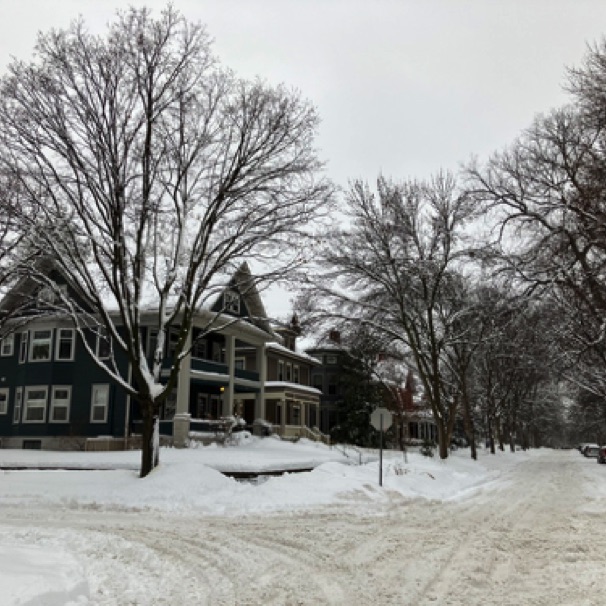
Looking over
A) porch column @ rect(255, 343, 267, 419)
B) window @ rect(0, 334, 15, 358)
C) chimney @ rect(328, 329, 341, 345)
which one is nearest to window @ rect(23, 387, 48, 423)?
→ window @ rect(0, 334, 15, 358)

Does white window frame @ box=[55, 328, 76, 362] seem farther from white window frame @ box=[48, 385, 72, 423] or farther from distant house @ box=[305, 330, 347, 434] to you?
distant house @ box=[305, 330, 347, 434]

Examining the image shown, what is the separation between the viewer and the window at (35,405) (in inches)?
1224

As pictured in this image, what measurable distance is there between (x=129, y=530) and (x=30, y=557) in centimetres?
370

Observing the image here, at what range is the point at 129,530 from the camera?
11.0 metres

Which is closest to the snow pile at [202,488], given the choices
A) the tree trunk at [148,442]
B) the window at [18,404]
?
the tree trunk at [148,442]

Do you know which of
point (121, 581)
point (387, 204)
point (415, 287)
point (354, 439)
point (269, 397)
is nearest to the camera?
point (121, 581)

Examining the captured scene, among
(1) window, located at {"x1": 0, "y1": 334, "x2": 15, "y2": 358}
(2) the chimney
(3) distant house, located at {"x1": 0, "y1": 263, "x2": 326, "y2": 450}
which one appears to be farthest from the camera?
(1) window, located at {"x1": 0, "y1": 334, "x2": 15, "y2": 358}

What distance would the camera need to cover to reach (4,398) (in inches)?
1293

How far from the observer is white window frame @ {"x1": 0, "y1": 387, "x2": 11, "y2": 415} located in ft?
107

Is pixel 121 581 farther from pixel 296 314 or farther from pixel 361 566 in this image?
pixel 296 314

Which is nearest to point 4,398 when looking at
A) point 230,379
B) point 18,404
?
point 18,404

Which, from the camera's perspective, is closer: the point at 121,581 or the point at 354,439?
the point at 121,581

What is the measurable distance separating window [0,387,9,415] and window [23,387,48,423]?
1.88 meters

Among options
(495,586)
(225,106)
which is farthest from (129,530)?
(225,106)
